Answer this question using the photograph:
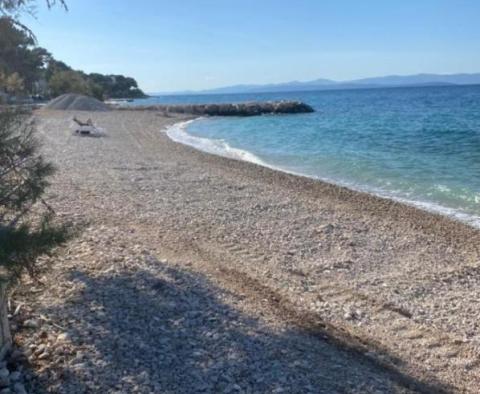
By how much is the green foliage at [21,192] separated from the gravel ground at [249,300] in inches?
19.8

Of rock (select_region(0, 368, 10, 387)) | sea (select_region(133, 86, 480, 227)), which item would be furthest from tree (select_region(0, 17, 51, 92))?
sea (select_region(133, 86, 480, 227))

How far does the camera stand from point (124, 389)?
3385 mm

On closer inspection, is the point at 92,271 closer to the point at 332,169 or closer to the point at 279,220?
the point at 279,220

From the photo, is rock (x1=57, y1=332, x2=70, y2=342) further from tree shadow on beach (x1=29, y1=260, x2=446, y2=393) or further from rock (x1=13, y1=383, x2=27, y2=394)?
rock (x1=13, y1=383, x2=27, y2=394)

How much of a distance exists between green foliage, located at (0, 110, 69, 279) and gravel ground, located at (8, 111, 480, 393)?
1.65 ft

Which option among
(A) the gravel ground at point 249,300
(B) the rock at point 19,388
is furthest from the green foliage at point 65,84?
(B) the rock at point 19,388

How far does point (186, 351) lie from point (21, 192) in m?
1.67

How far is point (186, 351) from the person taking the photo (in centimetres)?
391

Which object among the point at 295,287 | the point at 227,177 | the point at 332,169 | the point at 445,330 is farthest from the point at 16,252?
the point at 332,169

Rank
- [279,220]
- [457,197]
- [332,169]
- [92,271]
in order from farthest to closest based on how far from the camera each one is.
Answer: [332,169], [457,197], [279,220], [92,271]

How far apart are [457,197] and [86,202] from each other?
7954mm

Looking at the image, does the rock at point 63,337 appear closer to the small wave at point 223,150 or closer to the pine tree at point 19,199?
the pine tree at point 19,199

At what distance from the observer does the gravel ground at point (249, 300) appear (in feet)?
12.2

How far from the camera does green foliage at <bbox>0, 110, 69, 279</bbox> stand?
10.9 feet
